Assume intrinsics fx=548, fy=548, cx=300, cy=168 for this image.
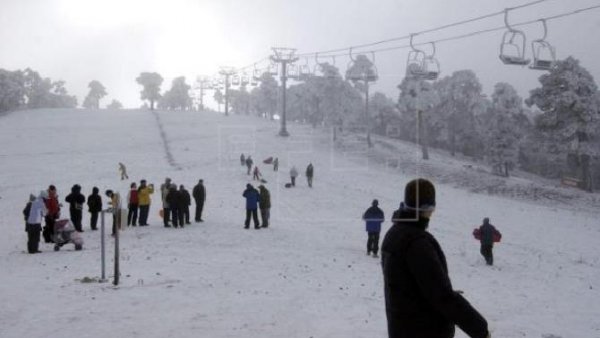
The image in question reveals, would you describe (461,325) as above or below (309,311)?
above

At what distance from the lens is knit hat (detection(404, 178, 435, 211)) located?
403cm

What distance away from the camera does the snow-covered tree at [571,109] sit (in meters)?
49.4

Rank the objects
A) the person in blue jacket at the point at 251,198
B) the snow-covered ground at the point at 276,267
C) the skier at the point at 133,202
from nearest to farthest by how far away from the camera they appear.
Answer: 1. the snow-covered ground at the point at 276,267
2. the person in blue jacket at the point at 251,198
3. the skier at the point at 133,202

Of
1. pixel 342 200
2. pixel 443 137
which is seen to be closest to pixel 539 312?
pixel 342 200

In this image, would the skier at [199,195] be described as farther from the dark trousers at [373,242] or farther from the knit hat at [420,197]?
the knit hat at [420,197]

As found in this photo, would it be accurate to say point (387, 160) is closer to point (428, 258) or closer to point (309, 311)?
point (309, 311)

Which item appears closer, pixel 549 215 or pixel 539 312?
pixel 539 312

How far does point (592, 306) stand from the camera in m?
13.2

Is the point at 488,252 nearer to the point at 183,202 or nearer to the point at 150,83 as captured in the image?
the point at 183,202

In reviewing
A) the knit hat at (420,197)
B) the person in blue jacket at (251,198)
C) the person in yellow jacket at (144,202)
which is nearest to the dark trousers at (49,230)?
the person in yellow jacket at (144,202)

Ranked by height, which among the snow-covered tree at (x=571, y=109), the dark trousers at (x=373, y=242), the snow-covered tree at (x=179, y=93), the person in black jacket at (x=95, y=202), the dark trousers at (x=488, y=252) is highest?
the snow-covered tree at (x=179, y=93)

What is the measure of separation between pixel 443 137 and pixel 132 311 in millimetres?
84376

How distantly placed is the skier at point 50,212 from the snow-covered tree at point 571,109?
4534cm

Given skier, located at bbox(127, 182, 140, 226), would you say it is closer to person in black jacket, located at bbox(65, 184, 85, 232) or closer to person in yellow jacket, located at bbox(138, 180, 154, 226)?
person in yellow jacket, located at bbox(138, 180, 154, 226)
